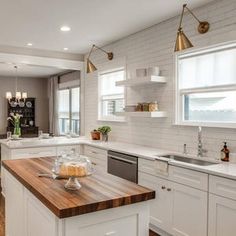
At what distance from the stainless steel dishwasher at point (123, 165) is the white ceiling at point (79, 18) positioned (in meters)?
1.88

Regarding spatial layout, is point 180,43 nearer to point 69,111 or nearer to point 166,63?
point 166,63

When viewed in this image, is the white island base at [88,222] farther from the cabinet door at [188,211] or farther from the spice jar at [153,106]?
the spice jar at [153,106]

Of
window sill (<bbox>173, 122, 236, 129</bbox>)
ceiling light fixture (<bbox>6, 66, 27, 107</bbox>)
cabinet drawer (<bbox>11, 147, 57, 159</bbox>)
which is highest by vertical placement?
ceiling light fixture (<bbox>6, 66, 27, 107</bbox>)

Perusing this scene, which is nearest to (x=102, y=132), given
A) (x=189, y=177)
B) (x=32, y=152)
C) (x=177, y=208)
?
(x=32, y=152)

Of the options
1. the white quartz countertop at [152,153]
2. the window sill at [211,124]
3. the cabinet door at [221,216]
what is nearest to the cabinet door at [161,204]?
the white quartz countertop at [152,153]

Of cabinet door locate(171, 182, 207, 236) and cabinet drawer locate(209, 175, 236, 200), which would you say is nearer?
cabinet drawer locate(209, 175, 236, 200)

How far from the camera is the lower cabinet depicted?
2672mm

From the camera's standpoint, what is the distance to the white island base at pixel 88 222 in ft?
5.30

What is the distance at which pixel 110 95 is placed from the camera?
5281 mm

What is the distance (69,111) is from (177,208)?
3.64m

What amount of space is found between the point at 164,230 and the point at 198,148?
1026 millimetres

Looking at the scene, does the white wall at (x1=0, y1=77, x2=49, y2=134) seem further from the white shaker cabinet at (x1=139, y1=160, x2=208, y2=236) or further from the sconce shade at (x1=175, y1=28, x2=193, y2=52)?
the sconce shade at (x1=175, y1=28, x2=193, y2=52)

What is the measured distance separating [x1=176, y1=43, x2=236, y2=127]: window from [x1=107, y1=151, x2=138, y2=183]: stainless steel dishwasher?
0.84m

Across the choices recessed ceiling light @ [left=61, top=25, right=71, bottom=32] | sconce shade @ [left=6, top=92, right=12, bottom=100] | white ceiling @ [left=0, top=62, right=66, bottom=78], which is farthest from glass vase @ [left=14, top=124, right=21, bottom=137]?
recessed ceiling light @ [left=61, top=25, right=71, bottom=32]
